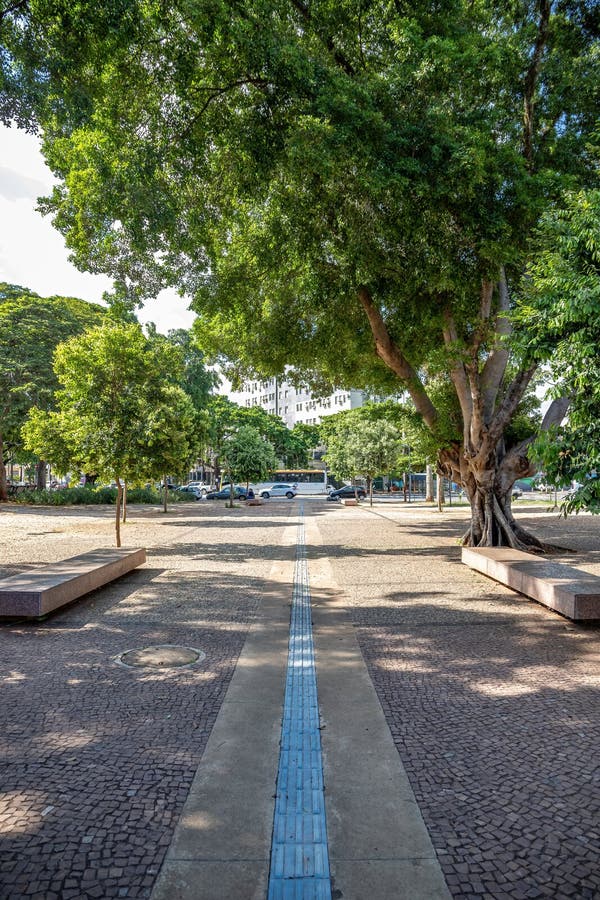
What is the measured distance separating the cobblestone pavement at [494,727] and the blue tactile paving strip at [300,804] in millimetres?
573

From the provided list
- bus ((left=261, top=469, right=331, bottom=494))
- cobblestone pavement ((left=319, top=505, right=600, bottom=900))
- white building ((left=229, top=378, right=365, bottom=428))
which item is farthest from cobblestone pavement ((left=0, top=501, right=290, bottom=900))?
white building ((left=229, top=378, right=365, bottom=428))

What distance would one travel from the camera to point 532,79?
10562 millimetres

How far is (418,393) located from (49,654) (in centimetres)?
1075

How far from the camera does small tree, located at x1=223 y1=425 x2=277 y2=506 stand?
121 feet

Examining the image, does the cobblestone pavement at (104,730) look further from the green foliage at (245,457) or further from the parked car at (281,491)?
the parked car at (281,491)

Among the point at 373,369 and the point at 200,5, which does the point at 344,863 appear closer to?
the point at 200,5

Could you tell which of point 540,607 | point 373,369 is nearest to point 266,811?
point 540,607

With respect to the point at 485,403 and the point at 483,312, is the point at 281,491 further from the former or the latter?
the point at 483,312

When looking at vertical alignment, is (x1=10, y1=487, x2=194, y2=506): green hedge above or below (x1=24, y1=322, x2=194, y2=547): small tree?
below

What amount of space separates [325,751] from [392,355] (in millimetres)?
10754

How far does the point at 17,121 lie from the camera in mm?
8305

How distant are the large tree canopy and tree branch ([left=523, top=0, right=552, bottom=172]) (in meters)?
0.05

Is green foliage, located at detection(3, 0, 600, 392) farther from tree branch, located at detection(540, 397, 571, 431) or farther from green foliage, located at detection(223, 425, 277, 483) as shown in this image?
green foliage, located at detection(223, 425, 277, 483)

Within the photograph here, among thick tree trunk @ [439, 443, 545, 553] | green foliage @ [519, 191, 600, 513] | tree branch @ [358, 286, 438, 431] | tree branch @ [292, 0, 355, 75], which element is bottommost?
thick tree trunk @ [439, 443, 545, 553]
